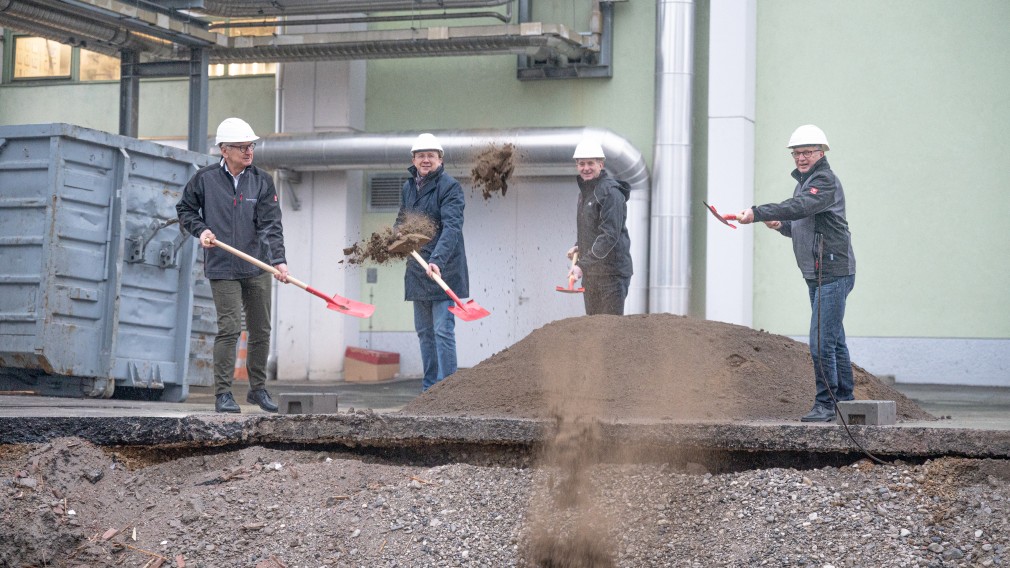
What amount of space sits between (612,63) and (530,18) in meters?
1.24

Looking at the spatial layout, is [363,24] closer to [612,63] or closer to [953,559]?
[612,63]

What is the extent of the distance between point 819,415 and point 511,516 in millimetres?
1967

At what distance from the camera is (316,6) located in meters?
15.3

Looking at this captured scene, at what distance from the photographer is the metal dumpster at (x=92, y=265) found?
956 cm

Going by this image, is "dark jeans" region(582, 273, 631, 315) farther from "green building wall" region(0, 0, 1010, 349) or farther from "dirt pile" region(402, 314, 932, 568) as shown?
"green building wall" region(0, 0, 1010, 349)

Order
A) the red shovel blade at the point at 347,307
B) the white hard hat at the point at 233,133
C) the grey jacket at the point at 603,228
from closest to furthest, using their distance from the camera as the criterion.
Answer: the white hard hat at the point at 233,133 → the red shovel blade at the point at 347,307 → the grey jacket at the point at 603,228

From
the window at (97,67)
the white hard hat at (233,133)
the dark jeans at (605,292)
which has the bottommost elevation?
the dark jeans at (605,292)

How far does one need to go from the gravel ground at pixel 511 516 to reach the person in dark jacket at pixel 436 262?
218cm

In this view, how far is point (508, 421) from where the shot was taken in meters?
7.02

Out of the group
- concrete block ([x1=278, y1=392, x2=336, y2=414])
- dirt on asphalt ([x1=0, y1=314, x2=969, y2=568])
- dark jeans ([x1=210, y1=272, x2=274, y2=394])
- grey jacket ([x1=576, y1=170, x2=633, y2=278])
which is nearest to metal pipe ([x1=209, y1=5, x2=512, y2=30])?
grey jacket ([x1=576, y1=170, x2=633, y2=278])

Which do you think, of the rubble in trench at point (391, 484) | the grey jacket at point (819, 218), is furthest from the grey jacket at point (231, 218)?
the grey jacket at point (819, 218)

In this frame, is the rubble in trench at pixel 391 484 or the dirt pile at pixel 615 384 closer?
the rubble in trench at pixel 391 484

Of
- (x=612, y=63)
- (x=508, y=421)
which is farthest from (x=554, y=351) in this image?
(x=612, y=63)

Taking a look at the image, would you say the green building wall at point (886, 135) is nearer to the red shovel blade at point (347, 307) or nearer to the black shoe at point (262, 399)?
the red shovel blade at point (347, 307)
